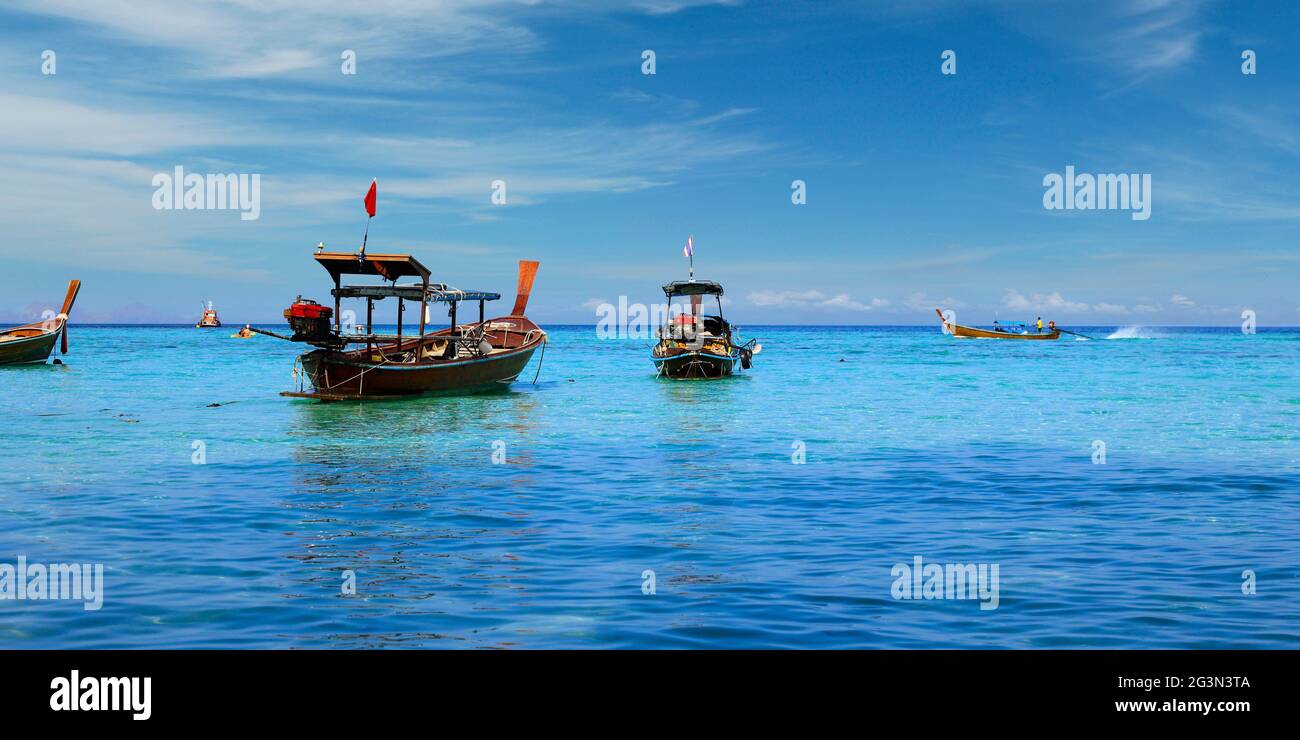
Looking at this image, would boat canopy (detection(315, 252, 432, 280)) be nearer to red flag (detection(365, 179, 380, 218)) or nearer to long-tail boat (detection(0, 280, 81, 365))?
red flag (detection(365, 179, 380, 218))

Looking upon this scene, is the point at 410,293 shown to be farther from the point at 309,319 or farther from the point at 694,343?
the point at 694,343

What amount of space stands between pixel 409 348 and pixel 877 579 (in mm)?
27120

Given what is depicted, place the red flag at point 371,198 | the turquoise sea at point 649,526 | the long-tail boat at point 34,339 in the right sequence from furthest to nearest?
1. the long-tail boat at point 34,339
2. the red flag at point 371,198
3. the turquoise sea at point 649,526

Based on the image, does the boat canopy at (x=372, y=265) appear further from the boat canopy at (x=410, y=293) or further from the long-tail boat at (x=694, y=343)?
the long-tail boat at (x=694, y=343)

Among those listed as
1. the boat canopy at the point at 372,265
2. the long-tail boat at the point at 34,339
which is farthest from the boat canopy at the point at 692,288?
the long-tail boat at the point at 34,339

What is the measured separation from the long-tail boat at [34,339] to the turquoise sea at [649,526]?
27.1 meters

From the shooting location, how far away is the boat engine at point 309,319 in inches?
1107

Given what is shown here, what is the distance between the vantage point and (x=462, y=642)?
7301 millimetres

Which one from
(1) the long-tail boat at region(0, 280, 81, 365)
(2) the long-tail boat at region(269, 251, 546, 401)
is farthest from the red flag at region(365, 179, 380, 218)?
(1) the long-tail boat at region(0, 280, 81, 365)

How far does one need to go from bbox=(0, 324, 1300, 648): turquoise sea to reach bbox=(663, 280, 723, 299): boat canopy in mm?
13874

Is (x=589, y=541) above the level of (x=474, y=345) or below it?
below

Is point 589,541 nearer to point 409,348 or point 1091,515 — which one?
point 1091,515
